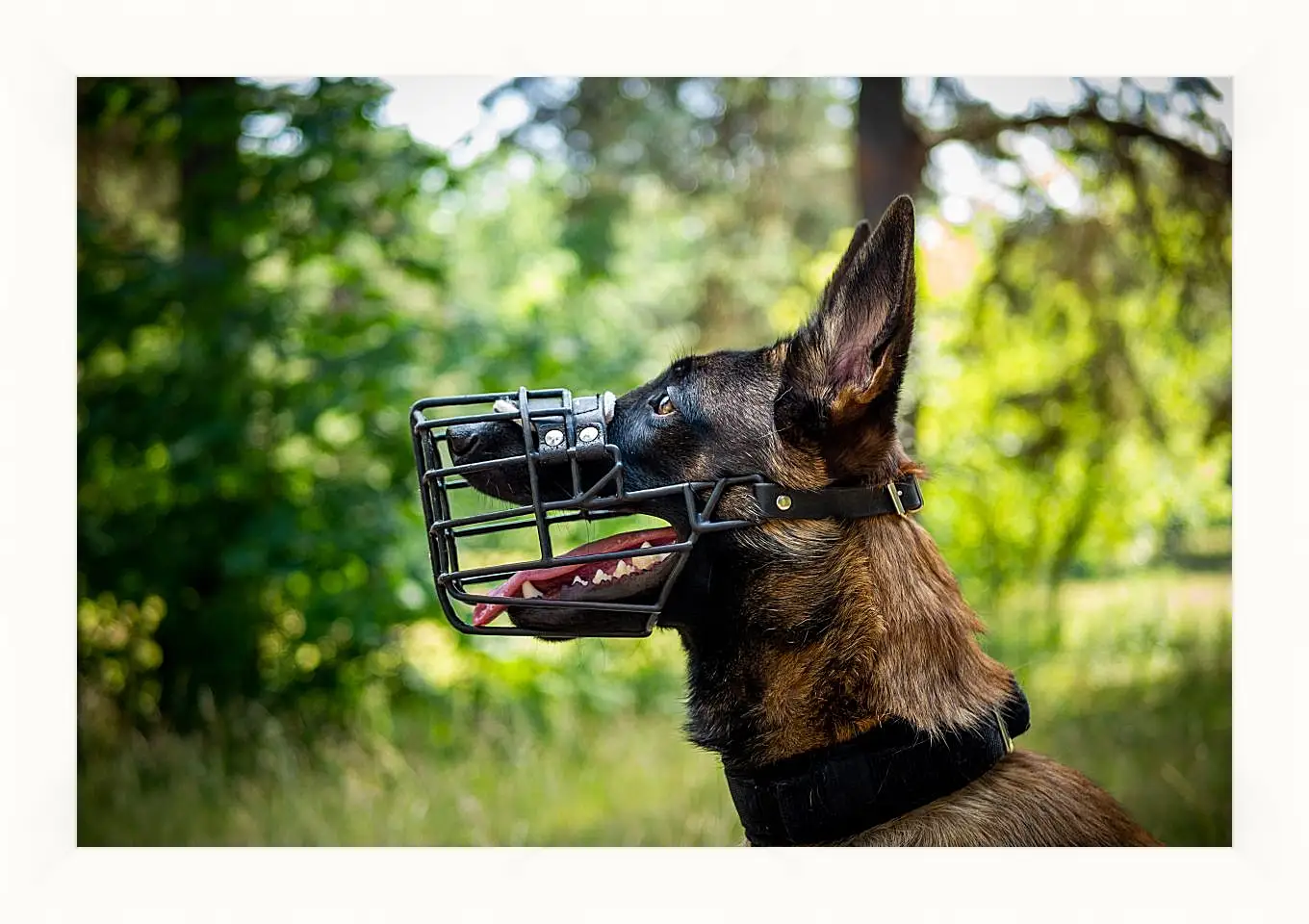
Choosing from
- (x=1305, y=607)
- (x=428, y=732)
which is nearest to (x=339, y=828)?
(x=428, y=732)

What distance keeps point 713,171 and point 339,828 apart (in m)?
4.93

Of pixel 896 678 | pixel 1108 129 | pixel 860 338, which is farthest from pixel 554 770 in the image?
pixel 1108 129

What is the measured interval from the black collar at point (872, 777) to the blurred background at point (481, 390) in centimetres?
190

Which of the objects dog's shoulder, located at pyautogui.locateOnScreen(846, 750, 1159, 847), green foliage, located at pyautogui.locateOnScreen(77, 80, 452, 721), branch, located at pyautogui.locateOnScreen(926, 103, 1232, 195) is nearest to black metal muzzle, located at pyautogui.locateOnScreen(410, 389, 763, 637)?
dog's shoulder, located at pyautogui.locateOnScreen(846, 750, 1159, 847)

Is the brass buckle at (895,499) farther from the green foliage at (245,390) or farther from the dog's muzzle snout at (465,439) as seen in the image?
the green foliage at (245,390)

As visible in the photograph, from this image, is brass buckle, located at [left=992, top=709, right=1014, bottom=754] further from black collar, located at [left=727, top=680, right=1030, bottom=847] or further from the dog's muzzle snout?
the dog's muzzle snout

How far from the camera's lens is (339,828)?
13.7 ft

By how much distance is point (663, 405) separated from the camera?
6.21 ft

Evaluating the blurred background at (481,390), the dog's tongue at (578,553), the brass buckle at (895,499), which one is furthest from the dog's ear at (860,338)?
the blurred background at (481,390)

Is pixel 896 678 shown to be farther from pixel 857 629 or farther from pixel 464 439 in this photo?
pixel 464 439

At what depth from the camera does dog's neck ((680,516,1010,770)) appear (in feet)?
5.81

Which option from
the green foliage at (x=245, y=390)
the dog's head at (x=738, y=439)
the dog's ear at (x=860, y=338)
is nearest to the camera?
the dog's ear at (x=860, y=338)

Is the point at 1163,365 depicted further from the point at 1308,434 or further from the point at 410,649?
the point at 410,649

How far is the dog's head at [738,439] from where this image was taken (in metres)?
1.80
